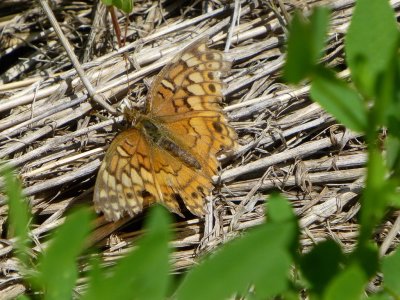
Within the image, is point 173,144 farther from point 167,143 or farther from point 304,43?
point 304,43

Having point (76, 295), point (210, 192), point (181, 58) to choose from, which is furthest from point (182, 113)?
point (76, 295)

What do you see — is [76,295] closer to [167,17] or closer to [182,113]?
[182,113]

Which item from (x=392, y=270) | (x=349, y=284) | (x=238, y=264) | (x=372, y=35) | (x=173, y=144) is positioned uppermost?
(x=372, y=35)

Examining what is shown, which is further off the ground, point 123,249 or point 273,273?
point 273,273

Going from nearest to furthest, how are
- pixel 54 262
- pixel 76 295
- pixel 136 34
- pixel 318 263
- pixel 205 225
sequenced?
pixel 54 262 < pixel 318 263 < pixel 76 295 < pixel 205 225 < pixel 136 34

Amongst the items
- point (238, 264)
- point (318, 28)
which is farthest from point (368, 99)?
point (238, 264)

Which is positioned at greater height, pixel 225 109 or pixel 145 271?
pixel 145 271

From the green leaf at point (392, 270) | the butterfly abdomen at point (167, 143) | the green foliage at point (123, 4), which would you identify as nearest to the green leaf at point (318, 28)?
the green leaf at point (392, 270)
